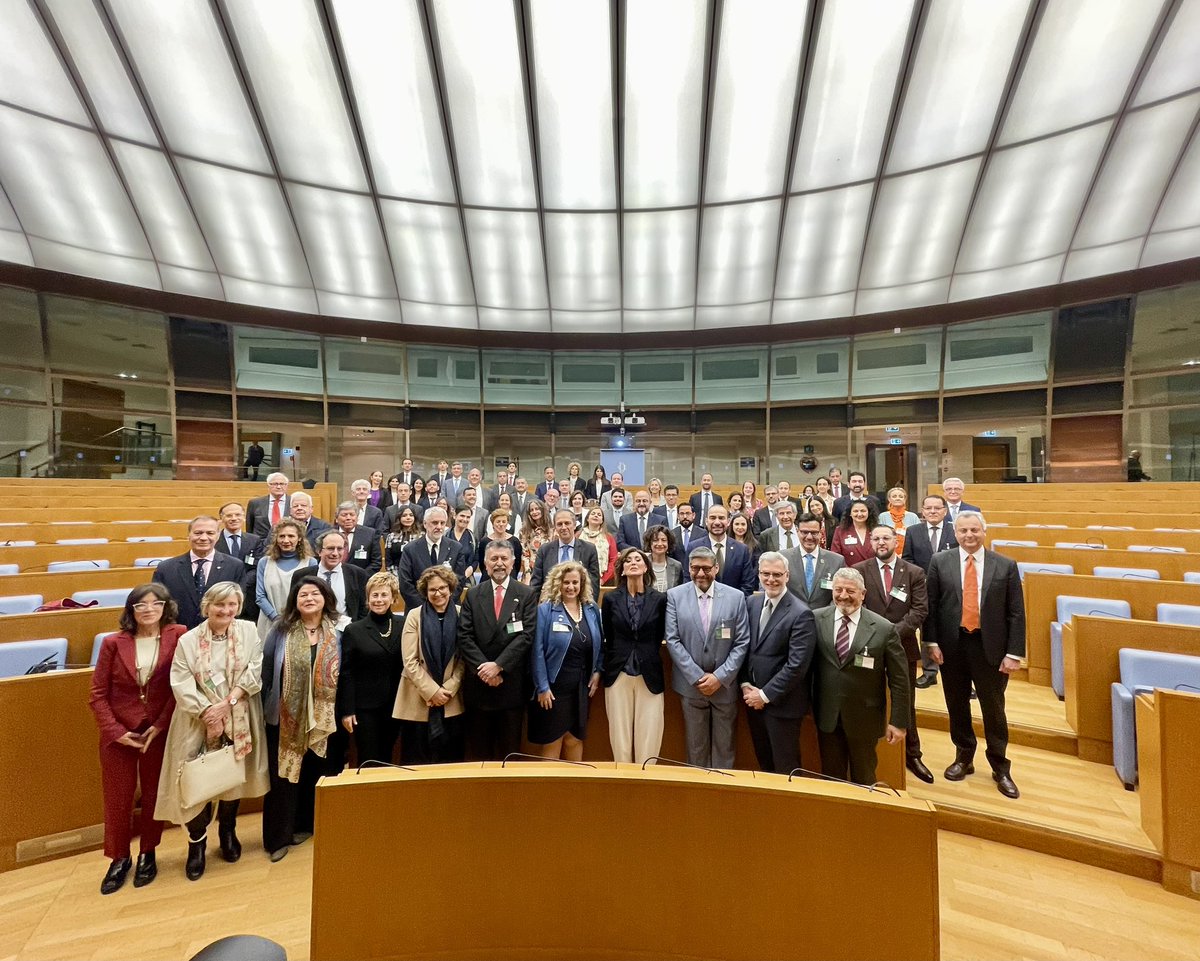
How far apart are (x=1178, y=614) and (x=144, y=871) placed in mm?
5918

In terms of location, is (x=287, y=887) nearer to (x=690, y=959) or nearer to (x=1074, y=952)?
(x=690, y=959)

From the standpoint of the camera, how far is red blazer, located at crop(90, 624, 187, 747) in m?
2.33

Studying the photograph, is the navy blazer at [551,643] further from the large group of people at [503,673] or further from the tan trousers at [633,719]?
the tan trousers at [633,719]

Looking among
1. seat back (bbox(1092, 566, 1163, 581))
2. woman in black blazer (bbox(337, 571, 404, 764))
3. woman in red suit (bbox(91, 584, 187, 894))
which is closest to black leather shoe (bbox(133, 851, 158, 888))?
woman in red suit (bbox(91, 584, 187, 894))

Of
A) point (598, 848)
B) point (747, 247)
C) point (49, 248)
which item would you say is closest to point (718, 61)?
point (747, 247)

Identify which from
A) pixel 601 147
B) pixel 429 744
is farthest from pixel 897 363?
pixel 429 744

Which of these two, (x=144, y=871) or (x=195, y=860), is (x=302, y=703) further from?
(x=144, y=871)

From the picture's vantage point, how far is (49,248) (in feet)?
30.0

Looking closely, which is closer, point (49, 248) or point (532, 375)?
point (49, 248)

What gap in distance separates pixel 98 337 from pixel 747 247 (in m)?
13.0

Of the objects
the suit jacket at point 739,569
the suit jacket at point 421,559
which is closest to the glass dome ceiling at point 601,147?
the suit jacket at point 421,559

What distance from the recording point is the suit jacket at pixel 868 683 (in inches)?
97.9

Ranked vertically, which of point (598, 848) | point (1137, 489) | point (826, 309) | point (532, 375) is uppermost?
point (826, 309)

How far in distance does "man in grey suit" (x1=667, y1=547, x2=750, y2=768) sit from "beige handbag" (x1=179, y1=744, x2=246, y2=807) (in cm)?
213
